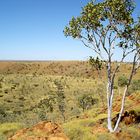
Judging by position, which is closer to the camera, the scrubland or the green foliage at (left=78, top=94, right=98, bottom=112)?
the scrubland

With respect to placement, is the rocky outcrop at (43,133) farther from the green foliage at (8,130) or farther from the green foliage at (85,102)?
the green foliage at (85,102)

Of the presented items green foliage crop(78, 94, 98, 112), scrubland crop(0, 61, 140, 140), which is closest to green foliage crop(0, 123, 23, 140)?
scrubland crop(0, 61, 140, 140)

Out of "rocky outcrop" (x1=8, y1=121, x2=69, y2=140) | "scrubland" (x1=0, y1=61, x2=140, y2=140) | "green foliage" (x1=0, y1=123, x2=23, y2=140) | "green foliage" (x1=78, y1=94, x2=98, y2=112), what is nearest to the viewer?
"rocky outcrop" (x1=8, y1=121, x2=69, y2=140)

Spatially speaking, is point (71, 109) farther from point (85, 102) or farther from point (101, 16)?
point (101, 16)

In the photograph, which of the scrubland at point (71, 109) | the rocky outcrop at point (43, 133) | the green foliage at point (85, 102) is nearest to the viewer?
the rocky outcrop at point (43, 133)

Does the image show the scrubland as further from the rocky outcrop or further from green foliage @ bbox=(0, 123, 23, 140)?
the rocky outcrop

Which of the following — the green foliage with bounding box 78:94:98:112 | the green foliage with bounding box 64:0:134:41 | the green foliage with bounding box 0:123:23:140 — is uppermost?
the green foliage with bounding box 64:0:134:41

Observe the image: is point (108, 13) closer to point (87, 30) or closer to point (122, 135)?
point (87, 30)

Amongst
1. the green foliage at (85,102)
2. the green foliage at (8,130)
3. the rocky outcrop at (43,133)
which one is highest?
the rocky outcrop at (43,133)

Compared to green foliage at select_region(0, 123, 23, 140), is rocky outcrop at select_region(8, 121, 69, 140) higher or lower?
higher

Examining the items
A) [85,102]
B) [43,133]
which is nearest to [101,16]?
[43,133]

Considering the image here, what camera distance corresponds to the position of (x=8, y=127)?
2384 cm

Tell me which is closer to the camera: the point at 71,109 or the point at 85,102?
the point at 85,102

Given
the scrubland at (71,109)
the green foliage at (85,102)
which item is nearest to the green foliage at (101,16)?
the scrubland at (71,109)
